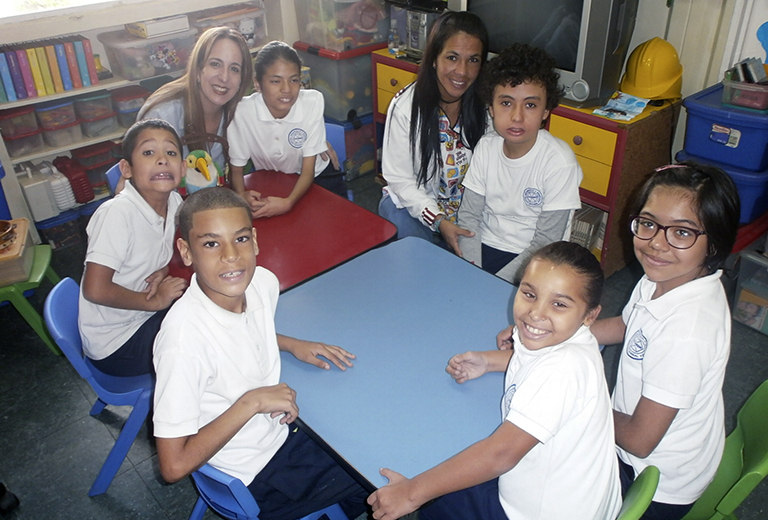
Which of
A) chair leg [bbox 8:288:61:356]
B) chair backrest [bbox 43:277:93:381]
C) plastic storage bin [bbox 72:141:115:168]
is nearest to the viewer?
chair backrest [bbox 43:277:93:381]

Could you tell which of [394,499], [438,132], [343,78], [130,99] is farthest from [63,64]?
[394,499]

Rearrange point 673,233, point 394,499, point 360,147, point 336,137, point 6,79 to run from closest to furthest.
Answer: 1. point 394,499
2. point 673,233
3. point 336,137
4. point 6,79
5. point 360,147

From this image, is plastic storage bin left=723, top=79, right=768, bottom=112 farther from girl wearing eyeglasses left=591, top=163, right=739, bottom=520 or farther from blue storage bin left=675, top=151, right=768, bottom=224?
girl wearing eyeglasses left=591, top=163, right=739, bottom=520

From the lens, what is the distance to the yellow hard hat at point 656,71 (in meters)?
2.63

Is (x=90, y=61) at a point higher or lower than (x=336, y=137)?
higher

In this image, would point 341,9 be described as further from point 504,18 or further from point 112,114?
point 112,114

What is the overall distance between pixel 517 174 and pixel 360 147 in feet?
6.91

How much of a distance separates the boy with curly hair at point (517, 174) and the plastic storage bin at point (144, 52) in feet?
6.84

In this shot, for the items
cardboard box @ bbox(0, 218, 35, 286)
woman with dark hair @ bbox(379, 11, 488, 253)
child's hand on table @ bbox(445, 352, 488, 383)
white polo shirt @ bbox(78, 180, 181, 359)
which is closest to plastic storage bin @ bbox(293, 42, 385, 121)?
woman with dark hair @ bbox(379, 11, 488, 253)

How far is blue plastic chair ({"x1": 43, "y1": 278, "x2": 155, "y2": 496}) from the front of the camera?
1.56 meters

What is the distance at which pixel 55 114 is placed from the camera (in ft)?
10.3

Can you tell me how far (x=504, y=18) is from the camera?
9.35ft

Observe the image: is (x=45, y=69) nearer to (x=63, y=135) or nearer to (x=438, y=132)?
(x=63, y=135)

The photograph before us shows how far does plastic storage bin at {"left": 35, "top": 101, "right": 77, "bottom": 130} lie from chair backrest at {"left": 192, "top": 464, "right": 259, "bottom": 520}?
257cm
